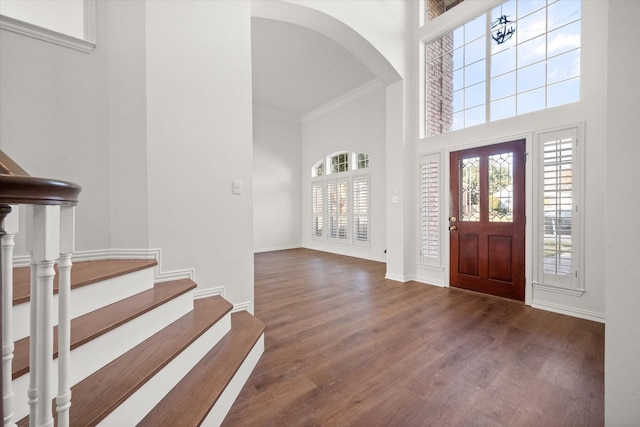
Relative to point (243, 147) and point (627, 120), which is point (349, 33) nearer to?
point (243, 147)

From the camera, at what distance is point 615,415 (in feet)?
4.09

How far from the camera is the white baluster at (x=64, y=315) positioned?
0.68m

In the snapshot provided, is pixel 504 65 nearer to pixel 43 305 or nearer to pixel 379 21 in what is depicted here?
pixel 379 21

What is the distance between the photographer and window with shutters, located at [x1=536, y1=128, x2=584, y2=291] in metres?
2.84

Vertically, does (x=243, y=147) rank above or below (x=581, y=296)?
above

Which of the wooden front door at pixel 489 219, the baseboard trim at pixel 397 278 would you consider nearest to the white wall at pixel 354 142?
the baseboard trim at pixel 397 278

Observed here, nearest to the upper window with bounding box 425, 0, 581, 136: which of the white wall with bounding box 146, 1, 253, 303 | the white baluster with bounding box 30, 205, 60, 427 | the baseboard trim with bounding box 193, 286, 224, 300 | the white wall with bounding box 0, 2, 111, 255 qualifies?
the white wall with bounding box 146, 1, 253, 303

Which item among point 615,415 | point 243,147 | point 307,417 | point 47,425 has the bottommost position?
point 307,417

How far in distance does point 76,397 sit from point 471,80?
16.1ft

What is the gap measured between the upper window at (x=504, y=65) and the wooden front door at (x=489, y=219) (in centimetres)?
56

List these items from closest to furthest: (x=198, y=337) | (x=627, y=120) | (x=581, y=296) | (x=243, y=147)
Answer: (x=627, y=120), (x=198, y=337), (x=243, y=147), (x=581, y=296)

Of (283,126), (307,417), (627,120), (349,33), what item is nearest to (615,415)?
(627,120)

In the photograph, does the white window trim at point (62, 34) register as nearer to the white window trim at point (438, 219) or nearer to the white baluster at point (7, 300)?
the white baluster at point (7, 300)

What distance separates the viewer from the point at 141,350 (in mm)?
1463
